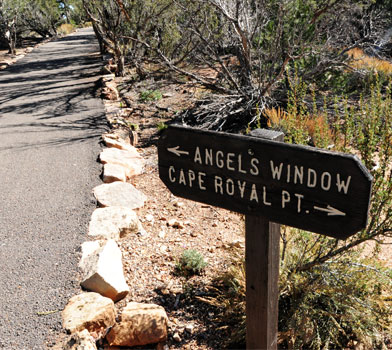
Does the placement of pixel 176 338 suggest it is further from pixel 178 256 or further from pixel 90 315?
pixel 178 256

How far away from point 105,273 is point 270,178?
1952mm

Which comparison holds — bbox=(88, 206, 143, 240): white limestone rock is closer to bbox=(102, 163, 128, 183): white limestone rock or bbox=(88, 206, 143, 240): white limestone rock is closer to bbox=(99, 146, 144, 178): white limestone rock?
bbox=(102, 163, 128, 183): white limestone rock

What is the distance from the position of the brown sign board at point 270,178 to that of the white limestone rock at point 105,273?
145 centimetres

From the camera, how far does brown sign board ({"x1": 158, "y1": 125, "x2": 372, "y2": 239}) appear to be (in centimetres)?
164

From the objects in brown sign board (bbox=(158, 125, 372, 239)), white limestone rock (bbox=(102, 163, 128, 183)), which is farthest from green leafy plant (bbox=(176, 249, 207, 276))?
white limestone rock (bbox=(102, 163, 128, 183))

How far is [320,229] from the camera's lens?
68.4 inches

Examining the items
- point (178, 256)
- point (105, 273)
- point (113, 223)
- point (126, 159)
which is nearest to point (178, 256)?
point (178, 256)

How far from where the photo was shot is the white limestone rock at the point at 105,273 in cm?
328

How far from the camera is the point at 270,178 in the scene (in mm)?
1818

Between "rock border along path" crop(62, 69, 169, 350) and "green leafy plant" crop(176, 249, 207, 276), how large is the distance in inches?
20.5

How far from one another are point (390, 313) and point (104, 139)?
4.87 meters

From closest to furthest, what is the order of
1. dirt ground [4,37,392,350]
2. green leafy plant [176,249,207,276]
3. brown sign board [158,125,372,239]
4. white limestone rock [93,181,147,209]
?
brown sign board [158,125,372,239], dirt ground [4,37,392,350], green leafy plant [176,249,207,276], white limestone rock [93,181,147,209]

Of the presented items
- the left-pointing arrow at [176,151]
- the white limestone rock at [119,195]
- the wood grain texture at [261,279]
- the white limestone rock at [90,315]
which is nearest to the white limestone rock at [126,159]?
the white limestone rock at [119,195]

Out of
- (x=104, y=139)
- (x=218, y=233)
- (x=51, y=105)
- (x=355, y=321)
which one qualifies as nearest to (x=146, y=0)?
(x=51, y=105)
